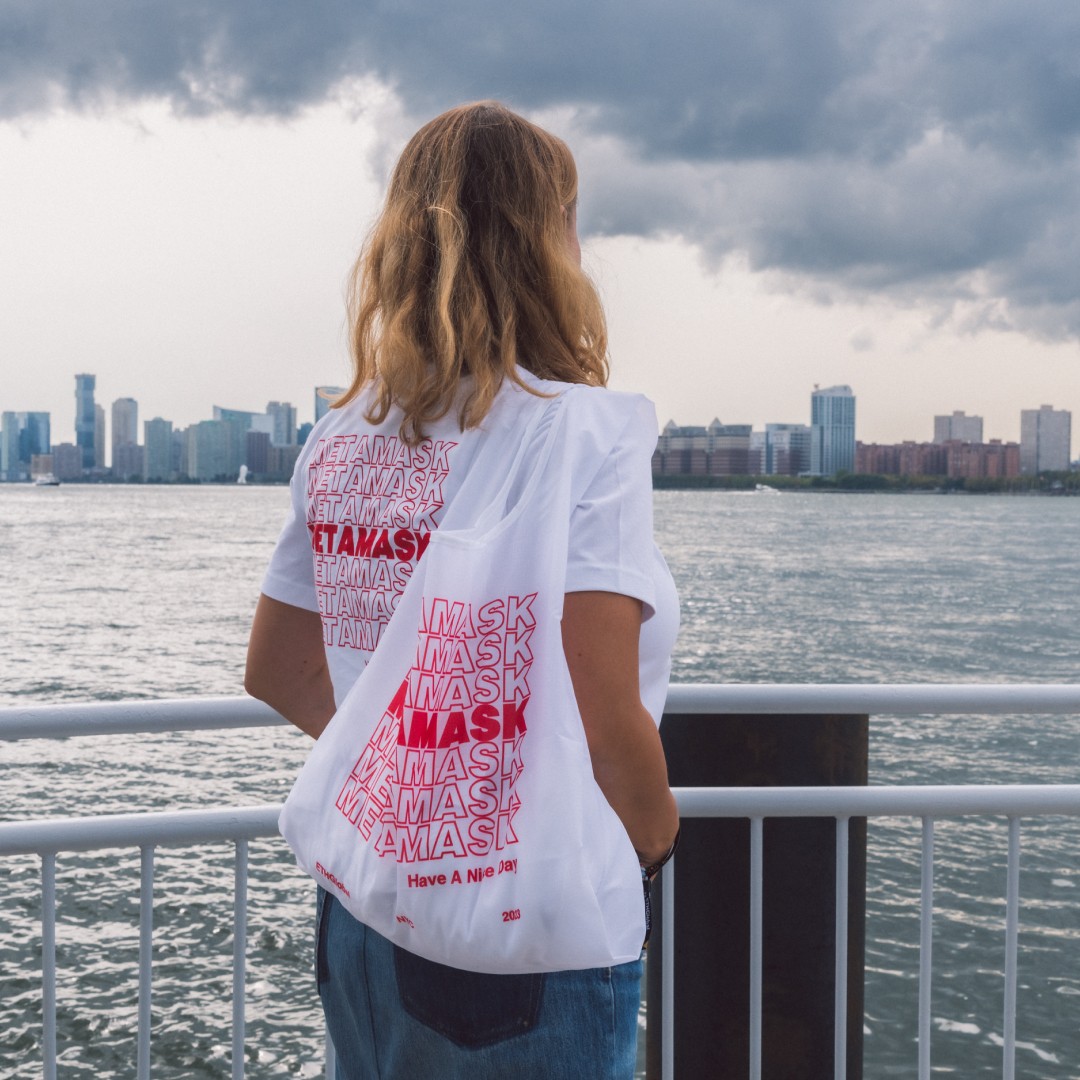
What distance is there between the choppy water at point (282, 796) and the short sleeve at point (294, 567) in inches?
224

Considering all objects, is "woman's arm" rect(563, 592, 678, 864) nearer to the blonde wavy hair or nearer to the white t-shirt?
the white t-shirt

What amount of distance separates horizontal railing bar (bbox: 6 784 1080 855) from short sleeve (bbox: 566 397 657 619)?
924mm

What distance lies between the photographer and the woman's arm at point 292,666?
1371mm

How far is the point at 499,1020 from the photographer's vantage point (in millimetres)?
1021

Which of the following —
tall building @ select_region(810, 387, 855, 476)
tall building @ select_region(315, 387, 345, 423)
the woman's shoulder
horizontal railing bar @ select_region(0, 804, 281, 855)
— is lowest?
horizontal railing bar @ select_region(0, 804, 281, 855)

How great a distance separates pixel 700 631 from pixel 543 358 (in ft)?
84.6

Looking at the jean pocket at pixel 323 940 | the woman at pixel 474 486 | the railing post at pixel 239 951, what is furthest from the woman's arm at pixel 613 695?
the railing post at pixel 239 951

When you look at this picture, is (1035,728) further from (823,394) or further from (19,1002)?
(823,394)

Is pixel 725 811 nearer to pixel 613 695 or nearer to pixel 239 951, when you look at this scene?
Result: pixel 239 951

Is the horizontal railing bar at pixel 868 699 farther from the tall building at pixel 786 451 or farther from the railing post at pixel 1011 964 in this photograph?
the tall building at pixel 786 451

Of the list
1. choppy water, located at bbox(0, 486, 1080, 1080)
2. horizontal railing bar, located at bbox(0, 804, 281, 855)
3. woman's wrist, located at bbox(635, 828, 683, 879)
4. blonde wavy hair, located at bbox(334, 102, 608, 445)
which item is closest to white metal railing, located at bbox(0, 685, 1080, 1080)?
horizontal railing bar, located at bbox(0, 804, 281, 855)

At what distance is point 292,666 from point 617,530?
0.58m

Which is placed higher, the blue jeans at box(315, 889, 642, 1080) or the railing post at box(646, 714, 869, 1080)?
the blue jeans at box(315, 889, 642, 1080)

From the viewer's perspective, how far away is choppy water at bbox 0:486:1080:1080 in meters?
6.78
